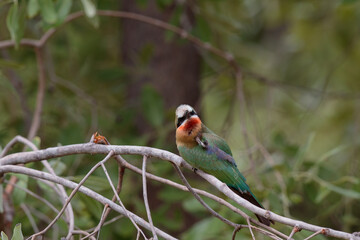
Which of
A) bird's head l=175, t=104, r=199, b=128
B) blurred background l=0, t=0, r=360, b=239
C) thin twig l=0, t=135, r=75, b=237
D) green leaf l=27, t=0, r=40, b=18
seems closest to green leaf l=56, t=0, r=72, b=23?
blurred background l=0, t=0, r=360, b=239

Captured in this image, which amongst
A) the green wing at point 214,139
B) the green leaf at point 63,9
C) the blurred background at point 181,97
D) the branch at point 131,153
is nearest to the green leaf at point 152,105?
the blurred background at point 181,97

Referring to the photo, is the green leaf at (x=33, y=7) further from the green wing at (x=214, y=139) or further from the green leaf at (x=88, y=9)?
the green wing at (x=214, y=139)

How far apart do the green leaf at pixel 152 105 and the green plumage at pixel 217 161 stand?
148 cm

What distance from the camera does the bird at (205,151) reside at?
233 cm

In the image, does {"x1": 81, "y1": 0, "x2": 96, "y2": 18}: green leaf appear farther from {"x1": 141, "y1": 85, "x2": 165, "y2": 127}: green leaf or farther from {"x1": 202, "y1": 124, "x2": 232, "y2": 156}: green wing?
{"x1": 141, "y1": 85, "x2": 165, "y2": 127}: green leaf

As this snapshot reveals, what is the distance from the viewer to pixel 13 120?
4000mm

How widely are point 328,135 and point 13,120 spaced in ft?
8.78

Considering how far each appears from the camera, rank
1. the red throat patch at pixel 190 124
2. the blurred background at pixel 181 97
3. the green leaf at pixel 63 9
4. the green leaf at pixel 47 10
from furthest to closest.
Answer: the blurred background at pixel 181 97
the green leaf at pixel 63 9
the green leaf at pixel 47 10
the red throat patch at pixel 190 124

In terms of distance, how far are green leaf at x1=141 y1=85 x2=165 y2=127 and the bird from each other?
1.48m

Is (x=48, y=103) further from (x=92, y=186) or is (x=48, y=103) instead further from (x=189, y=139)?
(x=189, y=139)

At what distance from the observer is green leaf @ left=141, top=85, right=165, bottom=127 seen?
3.90 meters

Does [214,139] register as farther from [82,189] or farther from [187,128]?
[82,189]

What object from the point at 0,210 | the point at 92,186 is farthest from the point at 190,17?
the point at 0,210

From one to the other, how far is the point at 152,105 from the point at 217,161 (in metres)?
1.57
